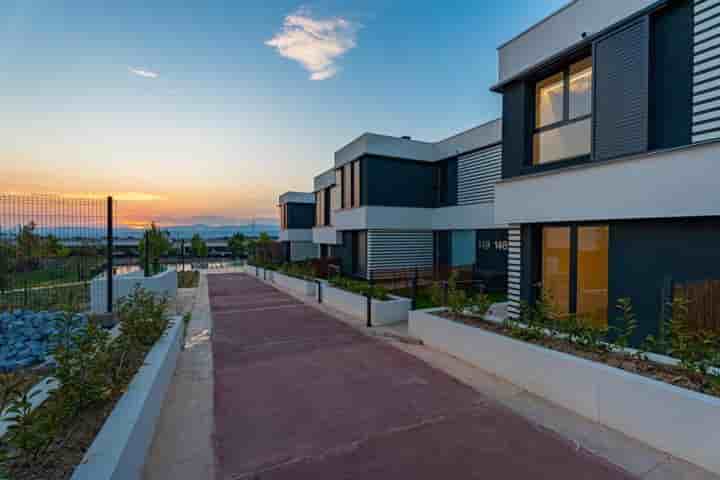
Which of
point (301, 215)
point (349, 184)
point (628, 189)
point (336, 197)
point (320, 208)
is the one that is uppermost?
point (349, 184)

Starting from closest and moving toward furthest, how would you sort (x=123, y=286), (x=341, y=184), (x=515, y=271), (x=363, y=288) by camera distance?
(x=515, y=271) < (x=363, y=288) < (x=123, y=286) < (x=341, y=184)

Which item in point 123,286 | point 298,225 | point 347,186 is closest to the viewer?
point 123,286

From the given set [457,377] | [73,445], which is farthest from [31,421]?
[457,377]

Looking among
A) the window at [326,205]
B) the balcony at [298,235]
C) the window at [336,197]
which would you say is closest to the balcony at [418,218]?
the window at [336,197]

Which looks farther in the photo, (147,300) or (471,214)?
(471,214)

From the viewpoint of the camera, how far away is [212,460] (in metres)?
2.96

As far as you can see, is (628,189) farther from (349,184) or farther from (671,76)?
(349,184)

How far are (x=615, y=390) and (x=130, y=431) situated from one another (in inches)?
171

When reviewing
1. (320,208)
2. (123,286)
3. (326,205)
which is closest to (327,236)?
(326,205)

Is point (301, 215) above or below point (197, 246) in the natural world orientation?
above

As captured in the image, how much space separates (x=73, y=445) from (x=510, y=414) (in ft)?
13.1

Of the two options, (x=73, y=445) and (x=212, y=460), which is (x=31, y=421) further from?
(x=212, y=460)

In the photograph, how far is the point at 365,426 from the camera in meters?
3.54

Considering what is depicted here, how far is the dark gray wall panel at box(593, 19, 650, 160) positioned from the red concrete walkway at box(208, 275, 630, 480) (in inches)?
182
